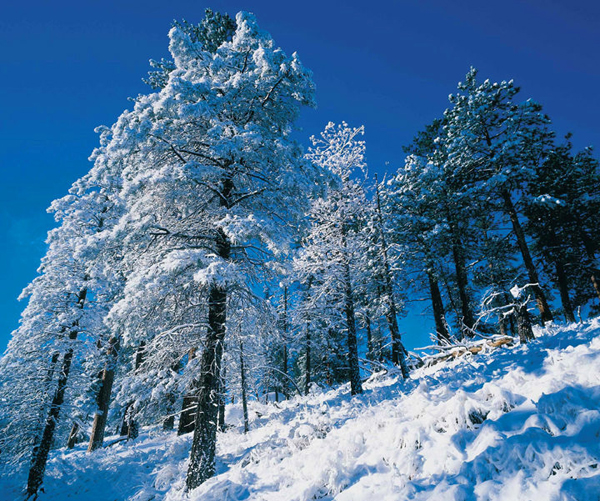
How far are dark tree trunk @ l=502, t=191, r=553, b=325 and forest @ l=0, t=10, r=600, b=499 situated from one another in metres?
0.08

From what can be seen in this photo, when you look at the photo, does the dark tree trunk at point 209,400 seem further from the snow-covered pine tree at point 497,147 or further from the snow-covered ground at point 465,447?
the snow-covered pine tree at point 497,147

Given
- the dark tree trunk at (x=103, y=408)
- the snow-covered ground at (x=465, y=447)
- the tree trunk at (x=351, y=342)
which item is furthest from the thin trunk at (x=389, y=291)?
the dark tree trunk at (x=103, y=408)

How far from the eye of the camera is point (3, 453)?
11180mm

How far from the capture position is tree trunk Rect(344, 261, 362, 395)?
11312 millimetres

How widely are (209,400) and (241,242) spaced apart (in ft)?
12.8

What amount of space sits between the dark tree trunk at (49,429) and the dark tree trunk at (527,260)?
19.9 meters

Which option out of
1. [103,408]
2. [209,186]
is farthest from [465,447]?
[103,408]

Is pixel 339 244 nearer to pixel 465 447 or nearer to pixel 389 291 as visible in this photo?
pixel 389 291

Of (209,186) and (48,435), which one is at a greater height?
(209,186)

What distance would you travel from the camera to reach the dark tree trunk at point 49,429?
10320mm

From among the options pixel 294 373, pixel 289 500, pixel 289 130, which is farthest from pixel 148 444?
pixel 294 373

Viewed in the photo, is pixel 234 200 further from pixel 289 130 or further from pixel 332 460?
pixel 332 460

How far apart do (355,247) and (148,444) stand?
13.4 m

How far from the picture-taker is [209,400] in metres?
6.77
